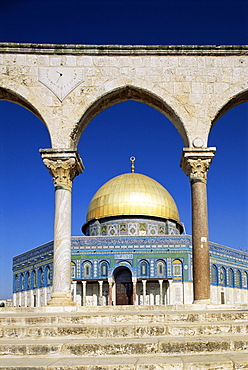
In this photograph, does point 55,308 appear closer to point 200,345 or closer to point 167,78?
point 200,345

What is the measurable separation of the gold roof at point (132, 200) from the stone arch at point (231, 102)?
28.6 meters

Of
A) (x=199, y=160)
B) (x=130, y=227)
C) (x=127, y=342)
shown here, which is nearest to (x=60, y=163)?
(x=199, y=160)

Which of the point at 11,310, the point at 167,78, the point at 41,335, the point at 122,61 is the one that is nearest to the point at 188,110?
the point at 167,78

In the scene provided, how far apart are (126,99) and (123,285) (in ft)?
85.3

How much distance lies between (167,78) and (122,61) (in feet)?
3.98

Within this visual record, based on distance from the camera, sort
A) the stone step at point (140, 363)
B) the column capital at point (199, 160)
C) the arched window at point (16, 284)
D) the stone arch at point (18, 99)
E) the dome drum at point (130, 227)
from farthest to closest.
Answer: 1. the arched window at point (16, 284)
2. the dome drum at point (130, 227)
3. the stone arch at point (18, 99)
4. the column capital at point (199, 160)
5. the stone step at point (140, 363)

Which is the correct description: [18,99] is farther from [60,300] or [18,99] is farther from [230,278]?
[230,278]

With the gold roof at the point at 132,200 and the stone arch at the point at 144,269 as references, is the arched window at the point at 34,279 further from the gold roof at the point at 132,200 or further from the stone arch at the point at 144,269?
the stone arch at the point at 144,269

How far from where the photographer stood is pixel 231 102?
11.9m

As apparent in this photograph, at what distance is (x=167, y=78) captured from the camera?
38.9 ft

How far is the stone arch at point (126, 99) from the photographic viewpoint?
11688 mm

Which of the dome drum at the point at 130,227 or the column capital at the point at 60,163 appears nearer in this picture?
the column capital at the point at 60,163

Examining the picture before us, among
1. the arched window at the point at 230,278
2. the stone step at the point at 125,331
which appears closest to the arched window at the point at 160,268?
the arched window at the point at 230,278

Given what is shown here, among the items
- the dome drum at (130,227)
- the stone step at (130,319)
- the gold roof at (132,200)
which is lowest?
the stone step at (130,319)
